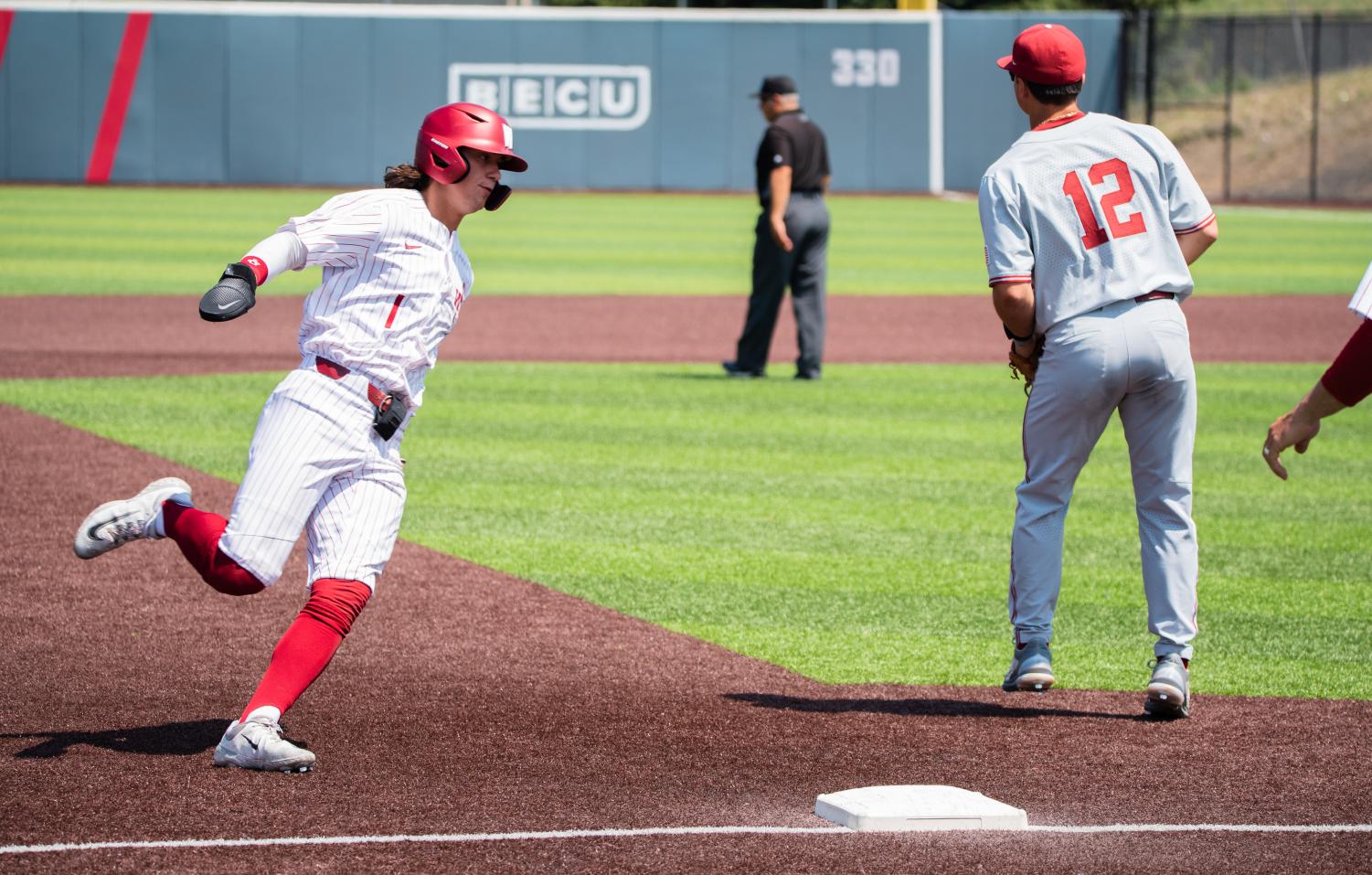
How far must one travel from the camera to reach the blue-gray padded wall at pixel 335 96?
3491cm

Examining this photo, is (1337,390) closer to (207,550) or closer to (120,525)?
(207,550)

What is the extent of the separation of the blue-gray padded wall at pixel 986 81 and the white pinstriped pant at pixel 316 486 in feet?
107

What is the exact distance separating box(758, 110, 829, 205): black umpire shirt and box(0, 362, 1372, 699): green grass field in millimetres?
1469

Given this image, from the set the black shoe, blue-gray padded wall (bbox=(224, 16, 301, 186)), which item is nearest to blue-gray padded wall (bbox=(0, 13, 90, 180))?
blue-gray padded wall (bbox=(224, 16, 301, 186))

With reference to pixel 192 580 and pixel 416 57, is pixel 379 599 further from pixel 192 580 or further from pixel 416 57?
pixel 416 57

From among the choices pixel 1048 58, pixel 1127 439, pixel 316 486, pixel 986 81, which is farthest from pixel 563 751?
pixel 986 81

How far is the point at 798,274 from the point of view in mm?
12641

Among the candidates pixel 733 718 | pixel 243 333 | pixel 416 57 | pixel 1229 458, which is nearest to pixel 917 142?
pixel 416 57

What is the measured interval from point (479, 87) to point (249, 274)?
32.0 metres

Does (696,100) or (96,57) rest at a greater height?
(96,57)

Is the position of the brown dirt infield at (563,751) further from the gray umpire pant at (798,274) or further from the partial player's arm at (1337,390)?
the gray umpire pant at (798,274)

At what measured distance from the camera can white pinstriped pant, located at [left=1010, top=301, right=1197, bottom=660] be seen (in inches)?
195

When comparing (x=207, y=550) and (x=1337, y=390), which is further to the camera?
(x=207, y=550)

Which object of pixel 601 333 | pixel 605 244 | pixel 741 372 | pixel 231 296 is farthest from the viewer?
pixel 605 244
